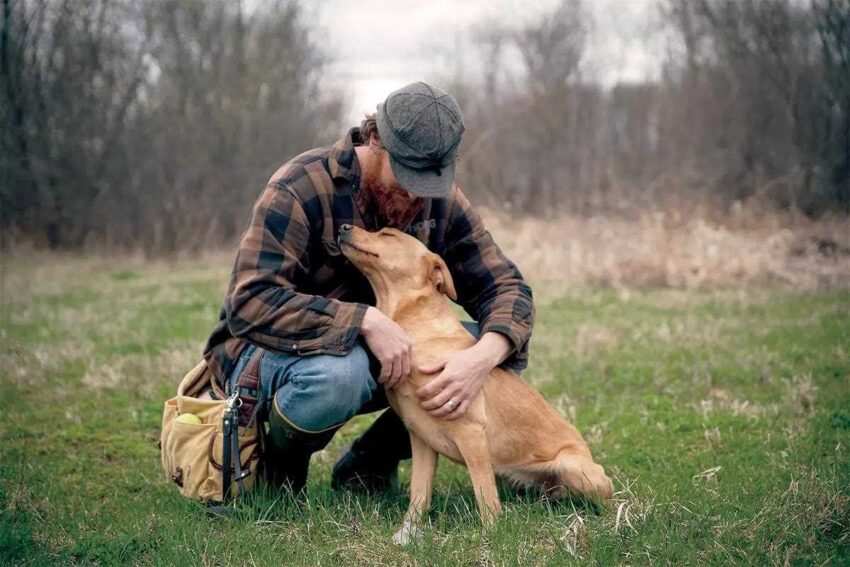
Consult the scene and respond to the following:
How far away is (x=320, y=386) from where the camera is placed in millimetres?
3539

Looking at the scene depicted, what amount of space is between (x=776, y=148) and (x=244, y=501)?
17.0 metres

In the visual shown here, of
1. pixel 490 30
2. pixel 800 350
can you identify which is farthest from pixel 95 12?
pixel 800 350

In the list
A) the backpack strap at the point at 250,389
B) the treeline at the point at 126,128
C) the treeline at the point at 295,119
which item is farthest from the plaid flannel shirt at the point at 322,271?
the treeline at the point at 126,128

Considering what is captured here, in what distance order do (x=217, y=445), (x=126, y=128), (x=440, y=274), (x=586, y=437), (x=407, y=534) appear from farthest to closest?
(x=126, y=128) < (x=586, y=437) < (x=440, y=274) < (x=217, y=445) < (x=407, y=534)

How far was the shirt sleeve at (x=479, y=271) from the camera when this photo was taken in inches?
164

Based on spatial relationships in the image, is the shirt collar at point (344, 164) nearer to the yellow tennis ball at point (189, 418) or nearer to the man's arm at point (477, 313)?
the man's arm at point (477, 313)

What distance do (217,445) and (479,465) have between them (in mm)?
1183

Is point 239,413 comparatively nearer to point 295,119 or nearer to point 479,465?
point 479,465

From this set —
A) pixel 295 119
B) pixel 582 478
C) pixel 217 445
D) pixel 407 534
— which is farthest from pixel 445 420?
pixel 295 119

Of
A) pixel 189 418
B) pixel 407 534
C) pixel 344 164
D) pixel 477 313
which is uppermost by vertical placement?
pixel 344 164

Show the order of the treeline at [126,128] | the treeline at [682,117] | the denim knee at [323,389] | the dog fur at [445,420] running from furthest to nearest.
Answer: the treeline at [126,128] < the treeline at [682,117] < the dog fur at [445,420] < the denim knee at [323,389]

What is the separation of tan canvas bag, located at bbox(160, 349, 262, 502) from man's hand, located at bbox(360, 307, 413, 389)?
1.98 ft

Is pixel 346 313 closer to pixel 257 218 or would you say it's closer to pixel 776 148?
pixel 257 218

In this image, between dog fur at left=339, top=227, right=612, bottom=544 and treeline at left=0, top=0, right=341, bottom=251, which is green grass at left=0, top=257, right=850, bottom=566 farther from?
treeline at left=0, top=0, right=341, bottom=251
